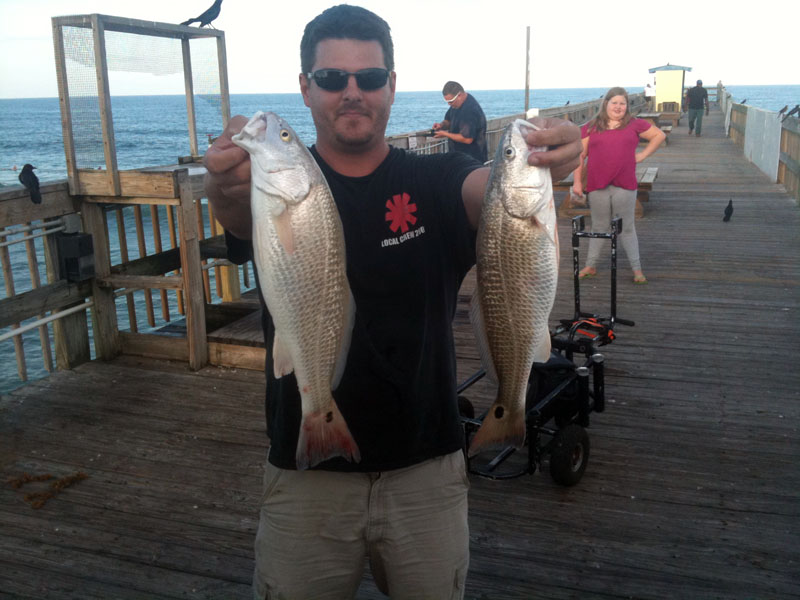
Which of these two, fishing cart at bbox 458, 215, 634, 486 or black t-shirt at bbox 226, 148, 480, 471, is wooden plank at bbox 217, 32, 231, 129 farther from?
black t-shirt at bbox 226, 148, 480, 471

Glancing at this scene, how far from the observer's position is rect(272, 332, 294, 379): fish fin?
7.06 feet

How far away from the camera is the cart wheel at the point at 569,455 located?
416cm

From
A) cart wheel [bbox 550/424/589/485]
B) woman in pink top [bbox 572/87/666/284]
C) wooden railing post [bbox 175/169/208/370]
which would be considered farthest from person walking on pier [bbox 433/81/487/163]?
cart wheel [bbox 550/424/589/485]

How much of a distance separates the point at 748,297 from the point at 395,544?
7.28m

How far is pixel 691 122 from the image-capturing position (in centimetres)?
3077

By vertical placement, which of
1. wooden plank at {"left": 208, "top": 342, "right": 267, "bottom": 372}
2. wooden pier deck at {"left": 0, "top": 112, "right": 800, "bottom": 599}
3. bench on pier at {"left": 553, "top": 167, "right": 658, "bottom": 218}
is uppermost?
bench on pier at {"left": 553, "top": 167, "right": 658, "bottom": 218}

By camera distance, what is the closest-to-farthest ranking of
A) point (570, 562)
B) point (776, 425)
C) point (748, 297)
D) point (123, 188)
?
point (570, 562)
point (776, 425)
point (123, 188)
point (748, 297)

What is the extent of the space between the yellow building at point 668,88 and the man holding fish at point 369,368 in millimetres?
45580

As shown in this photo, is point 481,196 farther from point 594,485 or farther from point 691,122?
point 691,122

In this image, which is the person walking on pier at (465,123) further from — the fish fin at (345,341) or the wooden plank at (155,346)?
the fish fin at (345,341)

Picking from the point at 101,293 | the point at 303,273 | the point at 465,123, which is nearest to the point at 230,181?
the point at 303,273

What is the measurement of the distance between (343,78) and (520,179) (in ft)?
2.08

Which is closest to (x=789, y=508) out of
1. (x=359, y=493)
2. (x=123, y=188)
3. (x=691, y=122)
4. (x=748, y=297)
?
(x=359, y=493)

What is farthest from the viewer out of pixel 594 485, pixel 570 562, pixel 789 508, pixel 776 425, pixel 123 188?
pixel 123 188
